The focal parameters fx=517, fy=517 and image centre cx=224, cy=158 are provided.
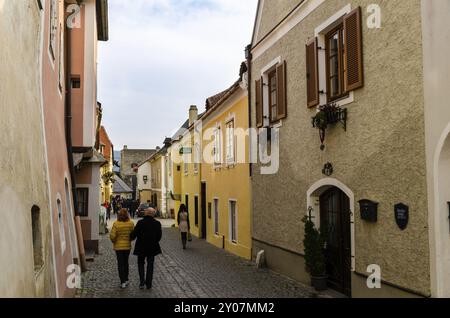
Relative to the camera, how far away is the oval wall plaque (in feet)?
24.4

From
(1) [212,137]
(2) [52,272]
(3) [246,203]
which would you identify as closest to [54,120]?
(2) [52,272]

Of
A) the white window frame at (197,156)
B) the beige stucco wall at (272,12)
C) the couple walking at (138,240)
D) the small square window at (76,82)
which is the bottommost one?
the couple walking at (138,240)

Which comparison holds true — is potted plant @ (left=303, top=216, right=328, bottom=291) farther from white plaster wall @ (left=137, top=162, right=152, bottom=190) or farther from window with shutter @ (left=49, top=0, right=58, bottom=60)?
white plaster wall @ (left=137, top=162, right=152, bottom=190)

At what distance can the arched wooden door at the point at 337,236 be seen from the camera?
32.3ft

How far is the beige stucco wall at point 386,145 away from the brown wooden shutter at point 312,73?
0.33m

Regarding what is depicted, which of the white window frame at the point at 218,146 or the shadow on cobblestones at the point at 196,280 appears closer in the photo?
the shadow on cobblestones at the point at 196,280

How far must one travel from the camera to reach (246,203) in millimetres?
16031

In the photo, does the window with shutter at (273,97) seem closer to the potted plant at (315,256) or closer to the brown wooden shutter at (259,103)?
the brown wooden shutter at (259,103)

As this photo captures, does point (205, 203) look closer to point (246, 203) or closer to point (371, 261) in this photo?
point (246, 203)

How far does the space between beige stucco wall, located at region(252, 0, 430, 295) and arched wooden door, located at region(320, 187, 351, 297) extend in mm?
505

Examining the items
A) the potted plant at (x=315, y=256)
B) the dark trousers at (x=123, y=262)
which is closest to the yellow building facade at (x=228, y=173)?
the potted plant at (x=315, y=256)
